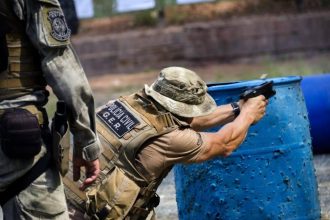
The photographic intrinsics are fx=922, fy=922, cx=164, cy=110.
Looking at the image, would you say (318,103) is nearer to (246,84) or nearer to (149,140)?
(246,84)

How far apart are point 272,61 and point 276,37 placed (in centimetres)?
64

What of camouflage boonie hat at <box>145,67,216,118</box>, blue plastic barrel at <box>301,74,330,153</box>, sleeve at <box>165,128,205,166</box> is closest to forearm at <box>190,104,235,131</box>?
camouflage boonie hat at <box>145,67,216,118</box>

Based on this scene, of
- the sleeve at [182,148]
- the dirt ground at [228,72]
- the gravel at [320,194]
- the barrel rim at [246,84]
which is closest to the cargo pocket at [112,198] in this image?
the sleeve at [182,148]

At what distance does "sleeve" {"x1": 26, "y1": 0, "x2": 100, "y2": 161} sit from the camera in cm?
319

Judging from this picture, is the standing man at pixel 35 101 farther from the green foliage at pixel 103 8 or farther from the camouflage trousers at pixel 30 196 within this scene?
the green foliage at pixel 103 8

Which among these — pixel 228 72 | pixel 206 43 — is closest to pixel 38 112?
pixel 228 72

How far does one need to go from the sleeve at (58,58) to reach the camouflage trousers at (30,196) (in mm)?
224

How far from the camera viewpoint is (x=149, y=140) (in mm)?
4281

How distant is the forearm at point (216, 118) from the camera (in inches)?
186

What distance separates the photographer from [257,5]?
722 inches

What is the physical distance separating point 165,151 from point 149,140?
0.09 m

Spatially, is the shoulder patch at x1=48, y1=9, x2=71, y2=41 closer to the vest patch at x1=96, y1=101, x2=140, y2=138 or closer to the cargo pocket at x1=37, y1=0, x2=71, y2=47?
the cargo pocket at x1=37, y1=0, x2=71, y2=47

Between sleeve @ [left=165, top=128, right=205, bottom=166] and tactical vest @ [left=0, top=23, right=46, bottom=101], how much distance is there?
1.13m

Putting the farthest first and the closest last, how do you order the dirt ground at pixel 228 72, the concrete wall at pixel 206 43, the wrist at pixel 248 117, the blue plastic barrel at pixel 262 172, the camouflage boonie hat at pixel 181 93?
the concrete wall at pixel 206 43
the dirt ground at pixel 228 72
the blue plastic barrel at pixel 262 172
the wrist at pixel 248 117
the camouflage boonie hat at pixel 181 93
